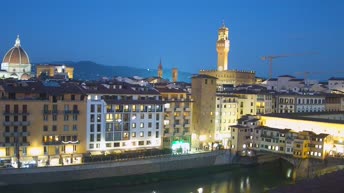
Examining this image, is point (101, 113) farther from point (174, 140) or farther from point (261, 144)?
point (261, 144)

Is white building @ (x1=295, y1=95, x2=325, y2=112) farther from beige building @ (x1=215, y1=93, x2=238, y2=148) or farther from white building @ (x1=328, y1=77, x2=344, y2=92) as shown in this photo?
white building @ (x1=328, y1=77, x2=344, y2=92)

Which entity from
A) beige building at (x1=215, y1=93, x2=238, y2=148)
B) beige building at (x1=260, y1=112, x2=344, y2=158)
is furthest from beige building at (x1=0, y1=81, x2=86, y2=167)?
beige building at (x1=260, y1=112, x2=344, y2=158)

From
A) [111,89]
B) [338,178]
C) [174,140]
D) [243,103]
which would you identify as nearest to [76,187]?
[111,89]

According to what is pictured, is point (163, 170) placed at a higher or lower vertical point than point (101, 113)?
lower

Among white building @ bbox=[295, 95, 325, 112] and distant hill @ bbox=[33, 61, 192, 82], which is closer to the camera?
white building @ bbox=[295, 95, 325, 112]

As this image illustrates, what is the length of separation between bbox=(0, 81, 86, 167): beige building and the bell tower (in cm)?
5134

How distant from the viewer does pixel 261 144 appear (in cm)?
3791

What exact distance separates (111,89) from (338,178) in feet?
83.8

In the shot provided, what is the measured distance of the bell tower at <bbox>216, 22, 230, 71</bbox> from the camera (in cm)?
8125

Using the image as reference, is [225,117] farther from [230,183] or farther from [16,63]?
[16,63]

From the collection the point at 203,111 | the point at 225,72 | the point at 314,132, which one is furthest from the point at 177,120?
the point at 225,72

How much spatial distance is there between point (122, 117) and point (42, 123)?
240 inches

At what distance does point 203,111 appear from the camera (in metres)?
40.8

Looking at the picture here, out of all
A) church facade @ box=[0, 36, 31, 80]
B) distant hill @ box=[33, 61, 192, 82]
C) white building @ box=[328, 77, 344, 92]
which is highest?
distant hill @ box=[33, 61, 192, 82]
